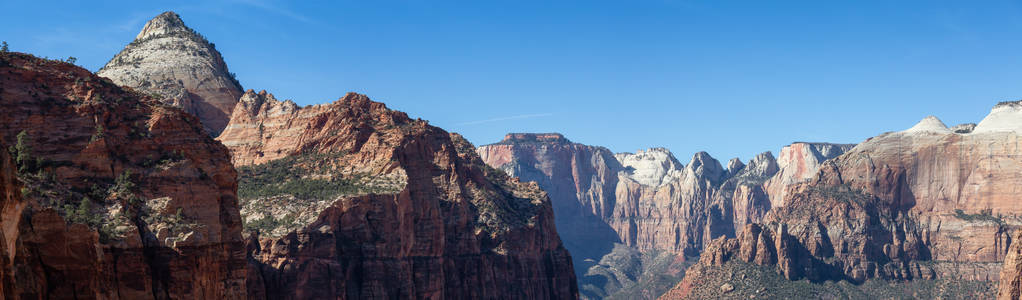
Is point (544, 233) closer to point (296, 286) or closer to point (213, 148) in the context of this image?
point (296, 286)

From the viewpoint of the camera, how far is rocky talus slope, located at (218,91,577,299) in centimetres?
11781

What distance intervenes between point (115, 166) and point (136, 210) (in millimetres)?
3955

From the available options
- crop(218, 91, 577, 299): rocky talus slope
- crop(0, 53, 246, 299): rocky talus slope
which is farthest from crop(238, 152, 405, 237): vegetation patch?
crop(0, 53, 246, 299): rocky talus slope

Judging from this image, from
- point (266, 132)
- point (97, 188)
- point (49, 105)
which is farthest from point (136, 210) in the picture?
point (266, 132)

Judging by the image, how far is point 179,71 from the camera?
156500mm

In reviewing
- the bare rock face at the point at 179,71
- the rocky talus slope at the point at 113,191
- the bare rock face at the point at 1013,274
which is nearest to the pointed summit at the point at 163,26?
the bare rock face at the point at 179,71

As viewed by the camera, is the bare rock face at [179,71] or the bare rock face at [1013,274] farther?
the bare rock face at [179,71]

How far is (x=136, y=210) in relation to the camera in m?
69.9

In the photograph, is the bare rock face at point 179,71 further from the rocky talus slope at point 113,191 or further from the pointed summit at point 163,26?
the rocky talus slope at point 113,191

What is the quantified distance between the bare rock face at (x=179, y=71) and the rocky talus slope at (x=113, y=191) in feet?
228

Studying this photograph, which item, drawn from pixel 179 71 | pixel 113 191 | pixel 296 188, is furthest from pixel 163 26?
pixel 113 191

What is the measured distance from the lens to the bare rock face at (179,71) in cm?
14988

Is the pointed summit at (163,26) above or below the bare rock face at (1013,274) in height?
above

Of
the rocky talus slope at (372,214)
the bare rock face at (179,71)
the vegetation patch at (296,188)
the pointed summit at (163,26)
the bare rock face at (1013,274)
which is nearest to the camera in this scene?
the rocky talus slope at (372,214)
